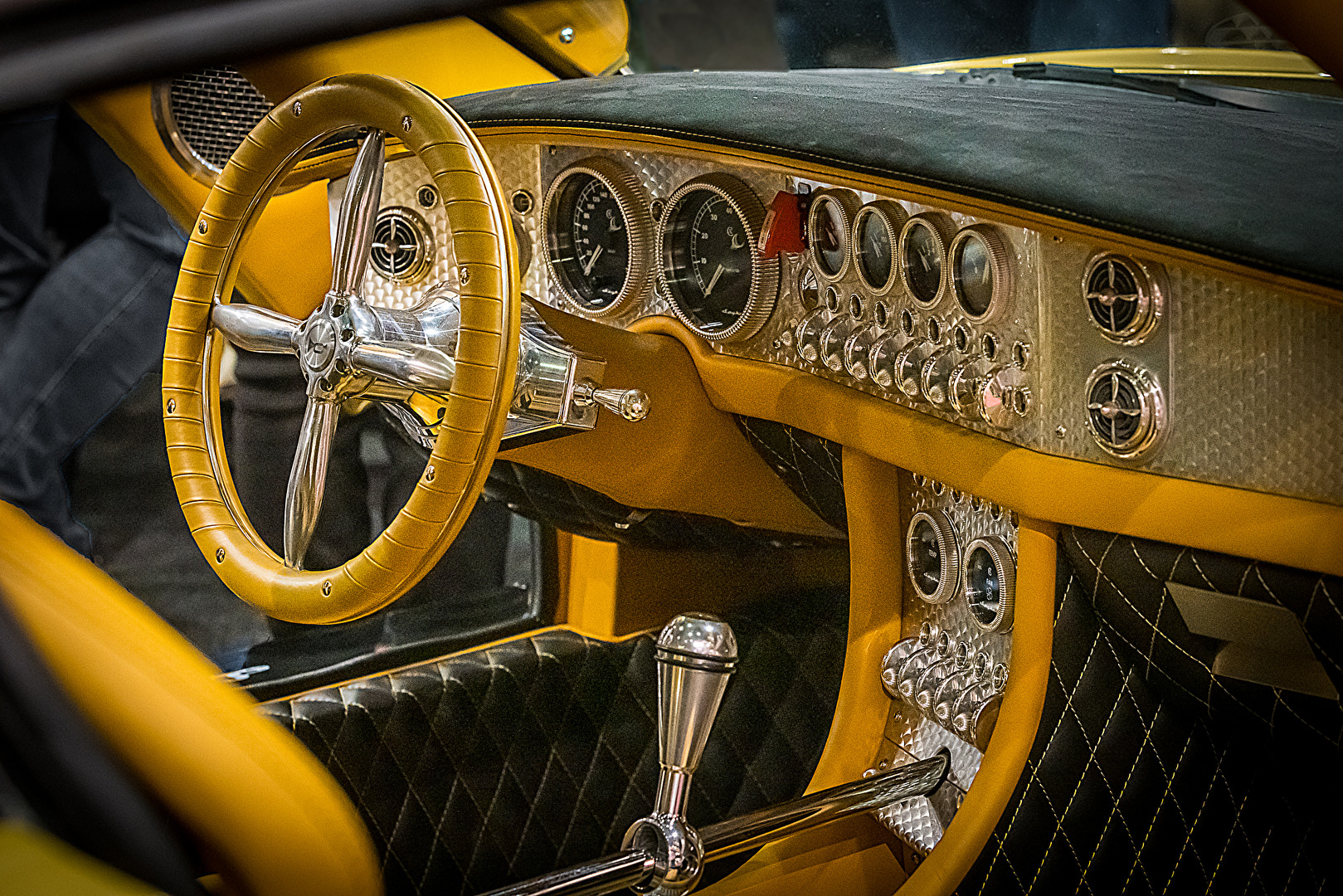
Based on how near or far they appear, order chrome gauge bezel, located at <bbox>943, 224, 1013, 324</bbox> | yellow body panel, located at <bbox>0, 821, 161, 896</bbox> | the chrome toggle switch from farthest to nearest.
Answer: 1. the chrome toggle switch
2. chrome gauge bezel, located at <bbox>943, 224, 1013, 324</bbox>
3. yellow body panel, located at <bbox>0, 821, 161, 896</bbox>

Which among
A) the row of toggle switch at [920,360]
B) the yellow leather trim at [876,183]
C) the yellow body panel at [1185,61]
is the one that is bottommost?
the row of toggle switch at [920,360]

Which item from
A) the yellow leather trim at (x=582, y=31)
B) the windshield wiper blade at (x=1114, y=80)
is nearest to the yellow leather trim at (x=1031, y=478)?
the windshield wiper blade at (x=1114, y=80)

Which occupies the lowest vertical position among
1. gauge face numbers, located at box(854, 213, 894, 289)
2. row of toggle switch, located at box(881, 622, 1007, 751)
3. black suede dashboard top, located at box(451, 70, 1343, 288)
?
row of toggle switch, located at box(881, 622, 1007, 751)

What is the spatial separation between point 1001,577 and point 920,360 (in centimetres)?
26

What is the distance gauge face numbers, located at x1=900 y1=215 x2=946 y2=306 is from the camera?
4.20ft

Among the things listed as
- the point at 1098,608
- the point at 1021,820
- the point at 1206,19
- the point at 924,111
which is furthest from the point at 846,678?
the point at 1206,19

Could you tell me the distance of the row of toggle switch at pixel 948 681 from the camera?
1409 mm

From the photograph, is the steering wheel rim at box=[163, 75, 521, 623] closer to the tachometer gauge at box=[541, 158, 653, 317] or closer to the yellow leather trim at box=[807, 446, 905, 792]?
the tachometer gauge at box=[541, 158, 653, 317]

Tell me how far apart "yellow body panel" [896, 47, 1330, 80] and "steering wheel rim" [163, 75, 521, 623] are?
1065mm

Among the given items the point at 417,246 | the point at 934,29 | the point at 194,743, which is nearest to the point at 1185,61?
the point at 934,29

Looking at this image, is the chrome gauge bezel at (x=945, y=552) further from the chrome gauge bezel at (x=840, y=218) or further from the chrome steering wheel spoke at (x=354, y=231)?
the chrome steering wheel spoke at (x=354, y=231)

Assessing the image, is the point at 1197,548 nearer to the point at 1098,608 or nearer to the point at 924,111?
the point at 1098,608

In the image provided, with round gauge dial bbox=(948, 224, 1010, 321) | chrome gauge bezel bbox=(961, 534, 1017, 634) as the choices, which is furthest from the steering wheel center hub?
chrome gauge bezel bbox=(961, 534, 1017, 634)

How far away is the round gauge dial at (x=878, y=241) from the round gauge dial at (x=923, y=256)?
0.01 metres
